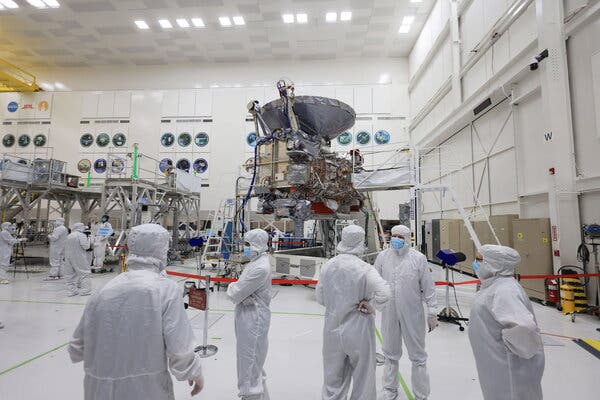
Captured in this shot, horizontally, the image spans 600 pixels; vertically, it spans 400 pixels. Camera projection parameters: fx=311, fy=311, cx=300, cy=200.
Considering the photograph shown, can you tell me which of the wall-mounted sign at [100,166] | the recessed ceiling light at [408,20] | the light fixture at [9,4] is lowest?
the wall-mounted sign at [100,166]

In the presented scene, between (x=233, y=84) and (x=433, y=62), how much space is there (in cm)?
969

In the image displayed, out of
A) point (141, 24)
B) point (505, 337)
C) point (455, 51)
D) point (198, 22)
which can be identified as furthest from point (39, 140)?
point (505, 337)

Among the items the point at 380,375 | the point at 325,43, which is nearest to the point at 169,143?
the point at 325,43

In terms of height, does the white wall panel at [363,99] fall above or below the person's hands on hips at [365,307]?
above

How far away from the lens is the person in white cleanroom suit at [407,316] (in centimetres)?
277

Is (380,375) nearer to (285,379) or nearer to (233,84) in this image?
(285,379)

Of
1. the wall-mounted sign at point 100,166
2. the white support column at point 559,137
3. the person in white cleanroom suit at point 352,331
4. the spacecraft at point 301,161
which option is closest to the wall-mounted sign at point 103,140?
the wall-mounted sign at point 100,166

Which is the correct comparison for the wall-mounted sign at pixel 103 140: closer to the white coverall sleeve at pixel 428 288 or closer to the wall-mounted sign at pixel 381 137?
the wall-mounted sign at pixel 381 137

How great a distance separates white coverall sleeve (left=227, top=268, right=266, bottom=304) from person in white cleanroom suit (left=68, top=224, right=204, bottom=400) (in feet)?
3.00

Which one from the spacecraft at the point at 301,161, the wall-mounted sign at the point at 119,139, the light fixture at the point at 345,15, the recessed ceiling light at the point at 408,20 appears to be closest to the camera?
the spacecraft at the point at 301,161

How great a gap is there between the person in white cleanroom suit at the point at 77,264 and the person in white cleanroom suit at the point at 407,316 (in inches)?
261

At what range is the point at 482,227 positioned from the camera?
8172 mm

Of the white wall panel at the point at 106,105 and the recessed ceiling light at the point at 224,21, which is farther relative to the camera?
the white wall panel at the point at 106,105

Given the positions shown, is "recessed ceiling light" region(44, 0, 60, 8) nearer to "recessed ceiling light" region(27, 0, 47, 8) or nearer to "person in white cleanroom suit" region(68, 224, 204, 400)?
"recessed ceiling light" region(27, 0, 47, 8)
